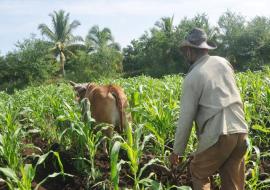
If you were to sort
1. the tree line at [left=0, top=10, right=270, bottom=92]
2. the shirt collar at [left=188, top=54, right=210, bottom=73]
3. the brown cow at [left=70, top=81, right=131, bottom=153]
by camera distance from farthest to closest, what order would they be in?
1. the tree line at [left=0, top=10, right=270, bottom=92]
2. the brown cow at [left=70, top=81, right=131, bottom=153]
3. the shirt collar at [left=188, top=54, right=210, bottom=73]

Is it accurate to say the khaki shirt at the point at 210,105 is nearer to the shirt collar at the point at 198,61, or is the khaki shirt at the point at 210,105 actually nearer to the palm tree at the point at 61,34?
the shirt collar at the point at 198,61

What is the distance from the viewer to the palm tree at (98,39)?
4372 centimetres

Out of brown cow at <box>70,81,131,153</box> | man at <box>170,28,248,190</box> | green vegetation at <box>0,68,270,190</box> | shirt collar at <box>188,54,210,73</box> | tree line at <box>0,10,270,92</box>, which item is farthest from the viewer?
tree line at <box>0,10,270,92</box>

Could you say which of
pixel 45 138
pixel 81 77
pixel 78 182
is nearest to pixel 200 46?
pixel 78 182

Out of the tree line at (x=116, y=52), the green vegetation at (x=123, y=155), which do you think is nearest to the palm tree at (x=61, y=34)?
the tree line at (x=116, y=52)

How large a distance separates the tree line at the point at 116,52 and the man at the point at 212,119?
3067 centimetres

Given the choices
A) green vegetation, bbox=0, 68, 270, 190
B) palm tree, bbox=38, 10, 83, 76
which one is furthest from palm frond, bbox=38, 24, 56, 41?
green vegetation, bbox=0, 68, 270, 190

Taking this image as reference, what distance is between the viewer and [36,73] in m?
38.3

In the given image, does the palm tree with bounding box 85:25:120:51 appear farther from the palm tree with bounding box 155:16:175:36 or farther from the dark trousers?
the dark trousers

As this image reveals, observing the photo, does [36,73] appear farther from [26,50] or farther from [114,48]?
[114,48]

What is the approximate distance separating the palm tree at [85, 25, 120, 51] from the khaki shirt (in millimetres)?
39595

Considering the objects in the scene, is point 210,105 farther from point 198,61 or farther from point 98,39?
point 98,39

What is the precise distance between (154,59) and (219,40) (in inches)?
253

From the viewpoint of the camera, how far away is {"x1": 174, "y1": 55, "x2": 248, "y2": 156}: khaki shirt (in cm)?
362
